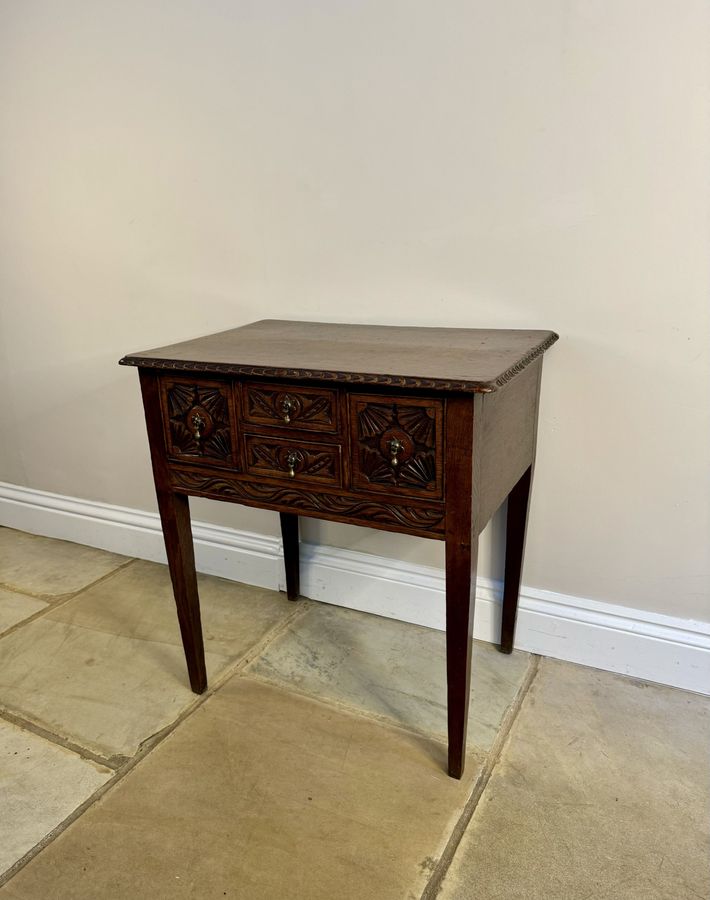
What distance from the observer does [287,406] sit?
4.46ft

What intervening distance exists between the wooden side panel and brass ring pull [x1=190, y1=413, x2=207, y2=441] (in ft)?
1.86

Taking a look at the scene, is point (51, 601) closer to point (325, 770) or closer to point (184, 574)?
point (184, 574)

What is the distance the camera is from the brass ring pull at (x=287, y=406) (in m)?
1.36

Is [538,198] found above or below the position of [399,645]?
above

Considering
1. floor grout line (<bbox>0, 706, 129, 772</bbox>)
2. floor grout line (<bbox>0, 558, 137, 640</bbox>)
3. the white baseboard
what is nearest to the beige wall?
the white baseboard

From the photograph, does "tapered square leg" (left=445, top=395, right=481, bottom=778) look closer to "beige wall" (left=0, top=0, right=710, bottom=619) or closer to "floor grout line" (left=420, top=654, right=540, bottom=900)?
"floor grout line" (left=420, top=654, right=540, bottom=900)

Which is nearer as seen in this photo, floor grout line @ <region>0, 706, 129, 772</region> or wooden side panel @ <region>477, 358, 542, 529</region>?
wooden side panel @ <region>477, 358, 542, 529</region>

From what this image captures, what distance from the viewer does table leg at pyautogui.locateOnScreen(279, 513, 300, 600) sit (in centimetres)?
206

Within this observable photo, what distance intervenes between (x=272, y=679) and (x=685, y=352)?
1.22 meters

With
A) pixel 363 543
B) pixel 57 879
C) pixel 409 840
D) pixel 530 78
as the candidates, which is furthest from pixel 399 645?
pixel 530 78

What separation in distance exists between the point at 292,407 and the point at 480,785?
2.77ft

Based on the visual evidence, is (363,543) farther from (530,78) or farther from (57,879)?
(530,78)

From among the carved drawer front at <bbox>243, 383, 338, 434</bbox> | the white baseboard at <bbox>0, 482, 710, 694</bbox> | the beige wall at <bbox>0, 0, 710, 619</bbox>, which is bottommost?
the white baseboard at <bbox>0, 482, 710, 694</bbox>

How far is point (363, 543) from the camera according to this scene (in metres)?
2.05
